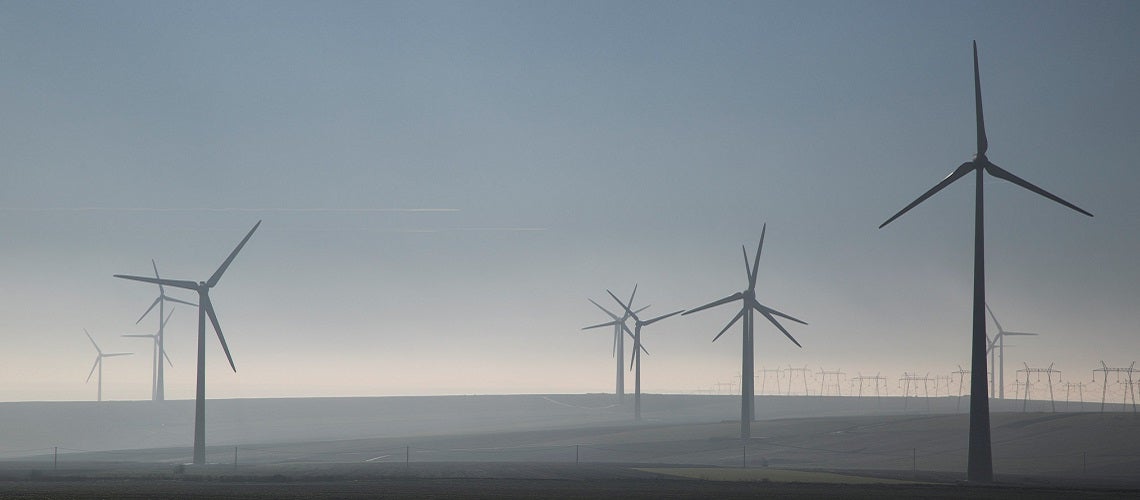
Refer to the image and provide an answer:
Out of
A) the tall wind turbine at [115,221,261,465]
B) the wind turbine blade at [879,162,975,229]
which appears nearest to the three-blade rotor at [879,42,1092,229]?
the wind turbine blade at [879,162,975,229]

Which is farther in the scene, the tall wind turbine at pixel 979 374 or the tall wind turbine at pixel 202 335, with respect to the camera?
the tall wind turbine at pixel 202 335

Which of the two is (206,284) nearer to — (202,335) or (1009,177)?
(202,335)

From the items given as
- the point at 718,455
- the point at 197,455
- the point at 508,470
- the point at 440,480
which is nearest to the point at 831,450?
the point at 718,455

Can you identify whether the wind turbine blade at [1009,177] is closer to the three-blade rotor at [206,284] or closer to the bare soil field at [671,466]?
the bare soil field at [671,466]

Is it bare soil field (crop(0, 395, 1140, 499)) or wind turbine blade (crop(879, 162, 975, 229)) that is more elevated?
wind turbine blade (crop(879, 162, 975, 229))

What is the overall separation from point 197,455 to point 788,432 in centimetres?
6825

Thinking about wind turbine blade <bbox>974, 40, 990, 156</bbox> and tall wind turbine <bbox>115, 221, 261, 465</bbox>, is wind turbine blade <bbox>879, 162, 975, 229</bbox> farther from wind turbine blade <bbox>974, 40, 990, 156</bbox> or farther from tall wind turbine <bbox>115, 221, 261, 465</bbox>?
tall wind turbine <bbox>115, 221, 261, 465</bbox>

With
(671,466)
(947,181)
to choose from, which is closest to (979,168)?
(947,181)

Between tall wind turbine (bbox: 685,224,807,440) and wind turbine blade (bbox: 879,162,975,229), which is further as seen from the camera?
tall wind turbine (bbox: 685,224,807,440)

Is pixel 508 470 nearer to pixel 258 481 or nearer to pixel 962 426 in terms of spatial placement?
pixel 258 481

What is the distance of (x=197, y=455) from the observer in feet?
350

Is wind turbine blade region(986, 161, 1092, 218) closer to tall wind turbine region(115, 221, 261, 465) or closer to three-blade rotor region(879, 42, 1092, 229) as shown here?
three-blade rotor region(879, 42, 1092, 229)

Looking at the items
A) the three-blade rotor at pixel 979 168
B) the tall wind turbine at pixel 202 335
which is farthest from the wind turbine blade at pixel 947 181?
the tall wind turbine at pixel 202 335

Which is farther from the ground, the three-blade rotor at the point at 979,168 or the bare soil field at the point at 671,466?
the three-blade rotor at the point at 979,168
